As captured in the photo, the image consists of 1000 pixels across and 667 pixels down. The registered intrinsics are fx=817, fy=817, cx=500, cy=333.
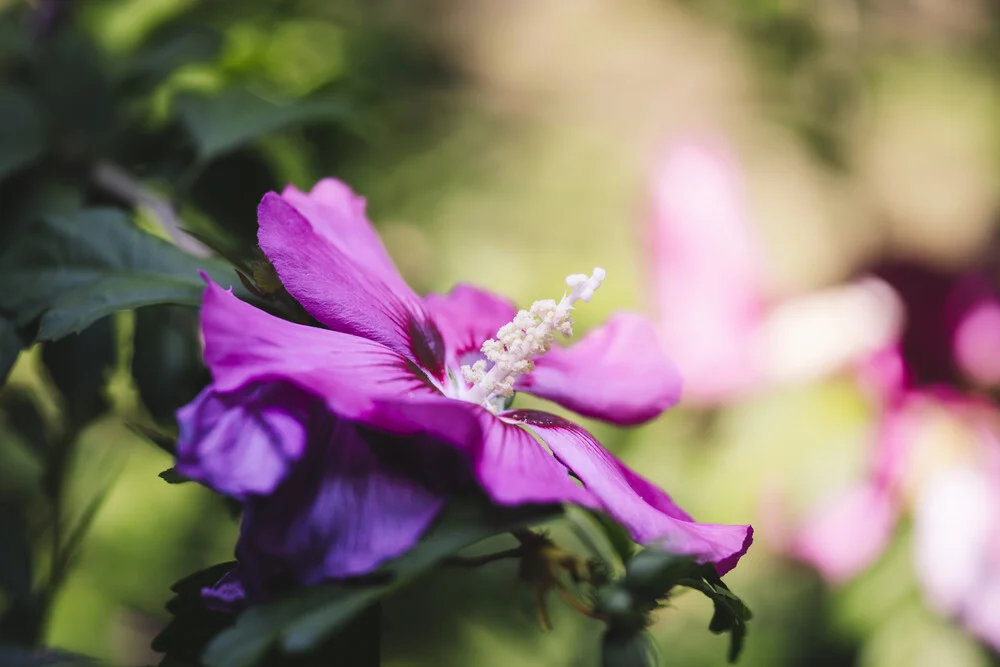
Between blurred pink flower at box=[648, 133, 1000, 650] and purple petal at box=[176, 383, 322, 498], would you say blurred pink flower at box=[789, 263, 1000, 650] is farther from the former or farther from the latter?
purple petal at box=[176, 383, 322, 498]

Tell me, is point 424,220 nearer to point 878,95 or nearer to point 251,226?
point 251,226

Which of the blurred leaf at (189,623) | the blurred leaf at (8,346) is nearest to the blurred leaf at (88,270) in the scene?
the blurred leaf at (8,346)

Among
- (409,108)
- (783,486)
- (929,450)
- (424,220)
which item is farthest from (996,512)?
(409,108)

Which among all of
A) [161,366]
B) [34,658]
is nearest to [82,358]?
[161,366]

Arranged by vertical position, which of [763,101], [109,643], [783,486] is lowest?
[109,643]

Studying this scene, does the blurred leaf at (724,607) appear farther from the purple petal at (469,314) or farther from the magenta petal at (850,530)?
the magenta petal at (850,530)
